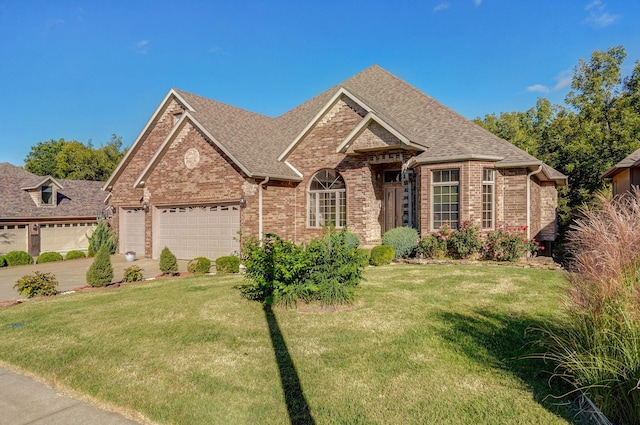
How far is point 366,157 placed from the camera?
15.9 m

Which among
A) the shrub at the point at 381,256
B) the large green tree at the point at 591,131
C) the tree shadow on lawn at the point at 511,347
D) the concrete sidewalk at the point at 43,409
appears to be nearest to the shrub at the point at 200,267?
the shrub at the point at 381,256

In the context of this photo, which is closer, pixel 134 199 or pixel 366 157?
pixel 366 157

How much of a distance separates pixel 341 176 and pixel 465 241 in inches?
220

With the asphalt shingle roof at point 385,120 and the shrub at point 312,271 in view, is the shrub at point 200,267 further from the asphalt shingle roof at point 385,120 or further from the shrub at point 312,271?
the shrub at point 312,271

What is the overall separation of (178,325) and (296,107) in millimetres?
17493

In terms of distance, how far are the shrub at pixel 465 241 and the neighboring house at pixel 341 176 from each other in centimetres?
39

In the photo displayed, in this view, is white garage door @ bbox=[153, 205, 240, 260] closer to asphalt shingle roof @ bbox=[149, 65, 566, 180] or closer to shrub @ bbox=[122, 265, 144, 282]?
asphalt shingle roof @ bbox=[149, 65, 566, 180]

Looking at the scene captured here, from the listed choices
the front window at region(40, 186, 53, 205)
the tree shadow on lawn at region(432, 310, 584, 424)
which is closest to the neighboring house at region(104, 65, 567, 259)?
the tree shadow on lawn at region(432, 310, 584, 424)

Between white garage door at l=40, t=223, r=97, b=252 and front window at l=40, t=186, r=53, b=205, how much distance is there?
64.0 inches

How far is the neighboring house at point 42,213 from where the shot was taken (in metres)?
22.7

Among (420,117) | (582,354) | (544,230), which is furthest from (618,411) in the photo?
(544,230)

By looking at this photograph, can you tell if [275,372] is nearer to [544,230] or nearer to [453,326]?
[453,326]

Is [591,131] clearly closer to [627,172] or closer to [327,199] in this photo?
[627,172]

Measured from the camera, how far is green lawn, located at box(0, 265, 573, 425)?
13.2 ft
